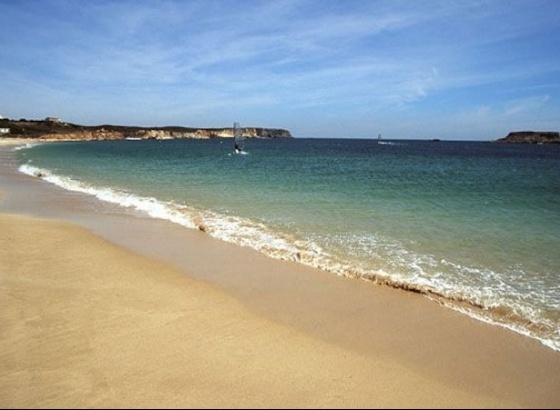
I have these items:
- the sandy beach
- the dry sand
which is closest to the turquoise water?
the sandy beach

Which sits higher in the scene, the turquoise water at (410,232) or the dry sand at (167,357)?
the turquoise water at (410,232)

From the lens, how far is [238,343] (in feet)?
17.9

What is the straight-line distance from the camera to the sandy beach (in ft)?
14.4

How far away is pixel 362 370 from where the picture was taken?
4863 millimetres

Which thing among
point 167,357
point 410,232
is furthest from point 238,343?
point 410,232

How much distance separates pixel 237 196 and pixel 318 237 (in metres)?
8.73

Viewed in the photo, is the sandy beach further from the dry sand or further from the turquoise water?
the turquoise water

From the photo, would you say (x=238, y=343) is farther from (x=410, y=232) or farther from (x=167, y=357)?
(x=410, y=232)

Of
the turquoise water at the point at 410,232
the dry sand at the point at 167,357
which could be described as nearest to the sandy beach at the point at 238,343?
the dry sand at the point at 167,357

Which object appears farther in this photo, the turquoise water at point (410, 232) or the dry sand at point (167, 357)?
the turquoise water at point (410, 232)

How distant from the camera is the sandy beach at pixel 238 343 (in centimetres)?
438

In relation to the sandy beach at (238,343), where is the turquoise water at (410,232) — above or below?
above

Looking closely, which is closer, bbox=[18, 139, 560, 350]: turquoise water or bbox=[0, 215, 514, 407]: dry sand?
bbox=[0, 215, 514, 407]: dry sand

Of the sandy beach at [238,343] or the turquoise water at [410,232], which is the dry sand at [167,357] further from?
the turquoise water at [410,232]
